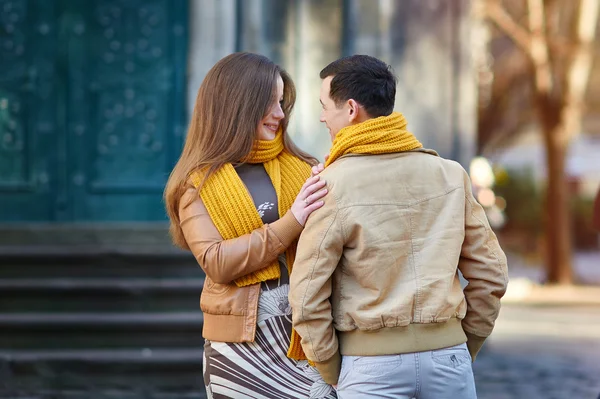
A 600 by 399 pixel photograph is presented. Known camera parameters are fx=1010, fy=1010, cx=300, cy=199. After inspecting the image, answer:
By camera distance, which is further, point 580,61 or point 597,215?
point 580,61

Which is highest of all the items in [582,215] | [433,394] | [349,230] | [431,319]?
[349,230]

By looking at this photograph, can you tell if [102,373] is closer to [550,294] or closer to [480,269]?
[480,269]

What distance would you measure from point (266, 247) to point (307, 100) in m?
5.28

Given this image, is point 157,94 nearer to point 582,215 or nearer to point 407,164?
point 407,164

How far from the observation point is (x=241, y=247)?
3.26 meters

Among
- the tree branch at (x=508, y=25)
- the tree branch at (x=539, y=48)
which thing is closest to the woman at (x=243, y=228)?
the tree branch at (x=539, y=48)

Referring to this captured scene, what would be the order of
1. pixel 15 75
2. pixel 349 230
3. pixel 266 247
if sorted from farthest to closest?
pixel 15 75, pixel 266 247, pixel 349 230

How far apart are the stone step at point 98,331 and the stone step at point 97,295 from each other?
137 mm

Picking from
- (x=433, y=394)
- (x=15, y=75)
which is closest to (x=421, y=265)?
(x=433, y=394)

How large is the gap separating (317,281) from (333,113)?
53 centimetres

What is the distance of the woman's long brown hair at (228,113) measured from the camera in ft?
11.2

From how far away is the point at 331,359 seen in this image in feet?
10.0

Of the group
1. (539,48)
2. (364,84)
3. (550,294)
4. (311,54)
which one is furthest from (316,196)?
(539,48)

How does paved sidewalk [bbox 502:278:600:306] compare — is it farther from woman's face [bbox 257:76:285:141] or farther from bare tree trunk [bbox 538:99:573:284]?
woman's face [bbox 257:76:285:141]
